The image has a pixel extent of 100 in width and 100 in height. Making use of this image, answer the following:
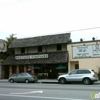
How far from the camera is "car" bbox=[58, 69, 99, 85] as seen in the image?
2248 centimetres

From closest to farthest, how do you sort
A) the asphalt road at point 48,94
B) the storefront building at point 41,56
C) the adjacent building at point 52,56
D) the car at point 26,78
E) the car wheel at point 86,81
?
the asphalt road at point 48,94
the car wheel at point 86,81
the car at point 26,78
the adjacent building at point 52,56
the storefront building at point 41,56

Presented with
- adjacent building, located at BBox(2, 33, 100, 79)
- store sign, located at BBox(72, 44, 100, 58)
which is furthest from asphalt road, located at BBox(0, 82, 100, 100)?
adjacent building, located at BBox(2, 33, 100, 79)

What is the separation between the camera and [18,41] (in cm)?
3734

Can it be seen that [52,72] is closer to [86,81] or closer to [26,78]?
[26,78]

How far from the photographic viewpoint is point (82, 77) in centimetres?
2295

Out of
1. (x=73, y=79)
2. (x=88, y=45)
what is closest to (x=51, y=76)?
(x=88, y=45)

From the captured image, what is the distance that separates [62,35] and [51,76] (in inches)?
282

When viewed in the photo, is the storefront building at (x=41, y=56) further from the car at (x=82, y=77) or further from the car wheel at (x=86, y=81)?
the car wheel at (x=86, y=81)

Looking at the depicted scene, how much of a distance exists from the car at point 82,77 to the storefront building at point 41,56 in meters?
6.76

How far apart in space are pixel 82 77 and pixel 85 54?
26.3 ft

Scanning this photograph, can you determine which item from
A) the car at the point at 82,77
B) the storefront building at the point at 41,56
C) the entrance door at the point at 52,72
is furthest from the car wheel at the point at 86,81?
the entrance door at the point at 52,72

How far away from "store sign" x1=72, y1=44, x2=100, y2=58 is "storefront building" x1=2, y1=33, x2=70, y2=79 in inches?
58.9

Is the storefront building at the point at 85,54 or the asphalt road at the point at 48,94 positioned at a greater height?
the storefront building at the point at 85,54

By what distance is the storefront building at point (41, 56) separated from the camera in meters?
32.1
